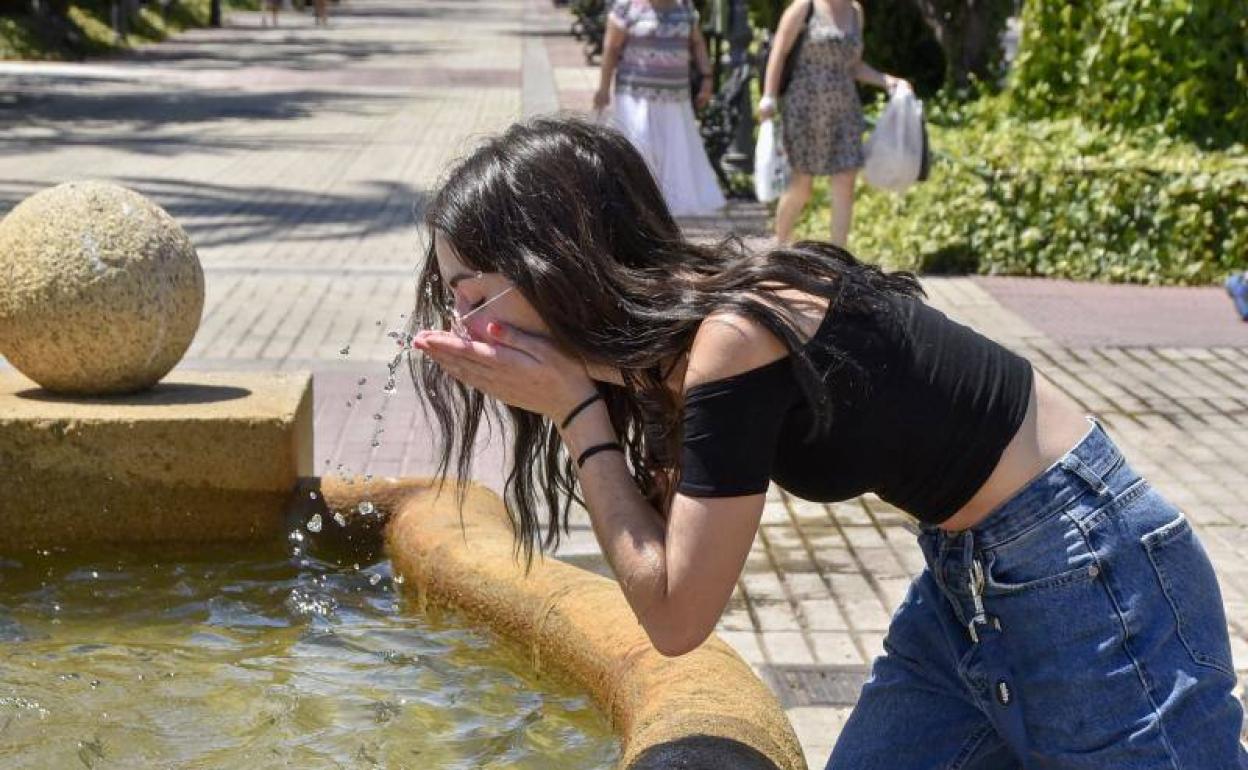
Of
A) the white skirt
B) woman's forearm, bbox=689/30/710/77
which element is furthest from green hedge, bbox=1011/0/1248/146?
the white skirt

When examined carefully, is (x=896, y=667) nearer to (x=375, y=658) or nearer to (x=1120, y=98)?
(x=375, y=658)

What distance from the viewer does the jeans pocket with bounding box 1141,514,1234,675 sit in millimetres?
2506

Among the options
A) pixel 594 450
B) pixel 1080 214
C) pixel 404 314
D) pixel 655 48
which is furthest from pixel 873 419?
pixel 655 48

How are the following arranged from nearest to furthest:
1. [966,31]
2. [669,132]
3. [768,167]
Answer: [768,167]
[669,132]
[966,31]

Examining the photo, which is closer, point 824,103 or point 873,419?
point 873,419

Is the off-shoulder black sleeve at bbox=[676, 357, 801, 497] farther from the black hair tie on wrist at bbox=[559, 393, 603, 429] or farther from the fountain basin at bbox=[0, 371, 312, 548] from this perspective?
the fountain basin at bbox=[0, 371, 312, 548]

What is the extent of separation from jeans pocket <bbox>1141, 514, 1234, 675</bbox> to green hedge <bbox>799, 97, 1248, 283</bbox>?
8210 mm

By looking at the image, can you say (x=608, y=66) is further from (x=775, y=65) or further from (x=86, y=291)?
(x=86, y=291)

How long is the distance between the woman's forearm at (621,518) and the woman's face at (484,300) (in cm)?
15

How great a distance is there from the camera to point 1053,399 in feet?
8.72

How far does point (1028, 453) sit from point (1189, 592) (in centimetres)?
28

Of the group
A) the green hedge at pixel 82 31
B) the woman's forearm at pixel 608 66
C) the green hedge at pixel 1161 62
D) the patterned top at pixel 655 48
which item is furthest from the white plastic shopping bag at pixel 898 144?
the green hedge at pixel 82 31

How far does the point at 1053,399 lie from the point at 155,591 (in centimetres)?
279

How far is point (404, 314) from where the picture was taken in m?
7.40
